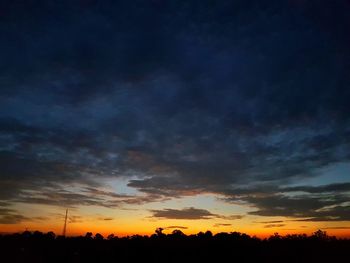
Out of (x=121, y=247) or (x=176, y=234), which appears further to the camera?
(x=176, y=234)

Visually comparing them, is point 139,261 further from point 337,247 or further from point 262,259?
point 337,247

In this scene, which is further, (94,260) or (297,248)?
(94,260)

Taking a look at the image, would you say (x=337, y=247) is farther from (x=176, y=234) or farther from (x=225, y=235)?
(x=176, y=234)

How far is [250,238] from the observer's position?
198 feet

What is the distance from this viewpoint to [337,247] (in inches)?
1880

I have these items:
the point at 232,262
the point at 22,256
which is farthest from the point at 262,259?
the point at 22,256

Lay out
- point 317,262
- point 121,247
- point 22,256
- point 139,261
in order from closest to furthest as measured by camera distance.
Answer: point 317,262
point 139,261
point 22,256
point 121,247

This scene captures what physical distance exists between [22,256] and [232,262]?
104 feet

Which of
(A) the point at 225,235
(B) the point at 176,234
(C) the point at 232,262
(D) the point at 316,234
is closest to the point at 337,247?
(D) the point at 316,234

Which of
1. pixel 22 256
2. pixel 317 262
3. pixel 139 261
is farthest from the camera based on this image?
pixel 22 256

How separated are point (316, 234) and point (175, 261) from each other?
957 inches

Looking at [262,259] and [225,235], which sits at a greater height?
[225,235]

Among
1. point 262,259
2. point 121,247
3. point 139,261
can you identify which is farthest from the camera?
point 121,247

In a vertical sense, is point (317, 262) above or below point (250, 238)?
below
